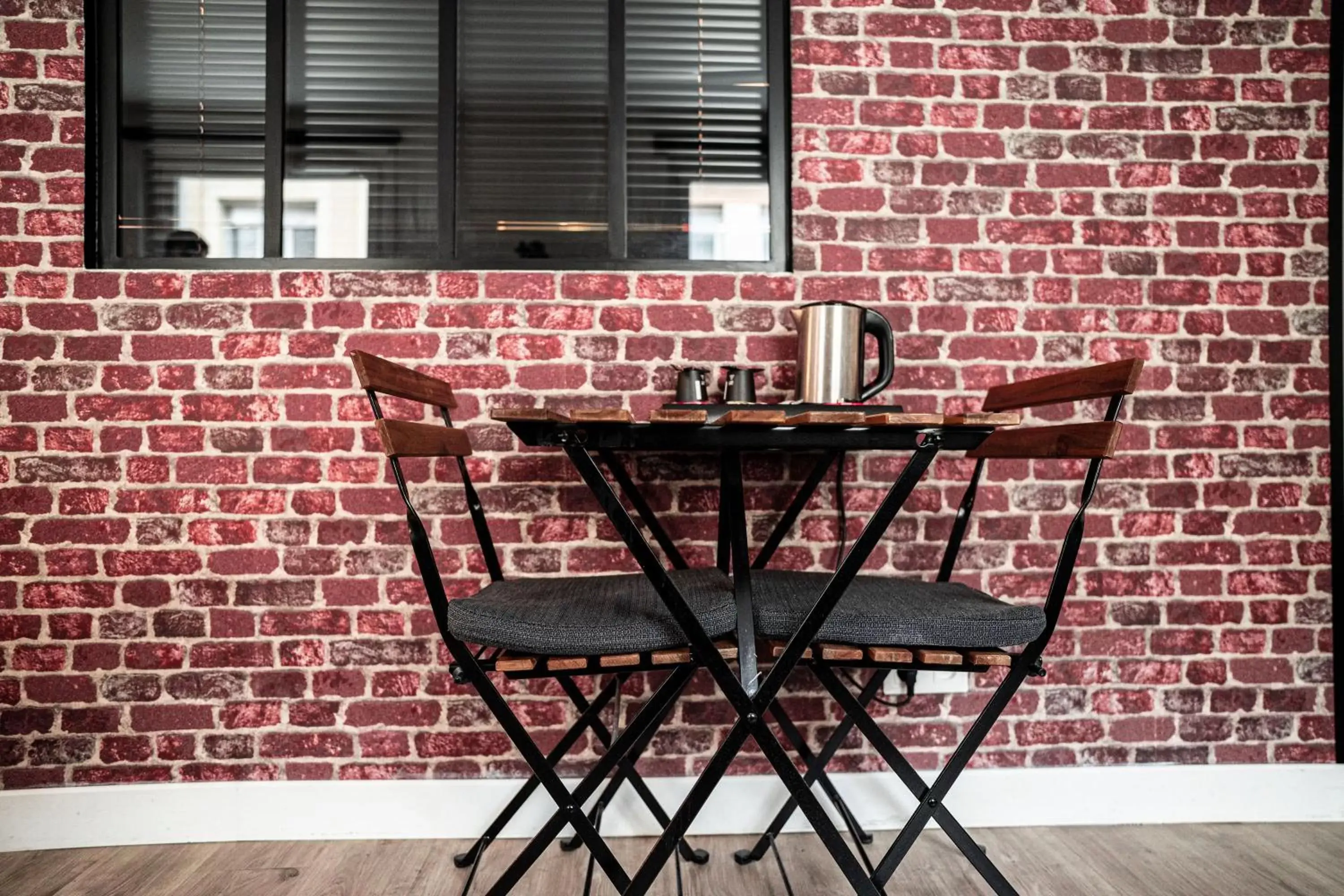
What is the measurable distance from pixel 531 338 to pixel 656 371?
0.35 meters

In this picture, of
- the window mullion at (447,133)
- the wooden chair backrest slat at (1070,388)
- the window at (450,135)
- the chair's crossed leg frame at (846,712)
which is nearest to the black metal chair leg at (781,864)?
the chair's crossed leg frame at (846,712)

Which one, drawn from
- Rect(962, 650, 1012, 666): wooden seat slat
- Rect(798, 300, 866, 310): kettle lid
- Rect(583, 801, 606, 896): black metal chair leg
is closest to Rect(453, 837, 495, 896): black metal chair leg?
Rect(583, 801, 606, 896): black metal chair leg

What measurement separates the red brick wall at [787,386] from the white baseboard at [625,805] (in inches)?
2.1

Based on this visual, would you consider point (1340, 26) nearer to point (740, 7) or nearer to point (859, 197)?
point (859, 197)

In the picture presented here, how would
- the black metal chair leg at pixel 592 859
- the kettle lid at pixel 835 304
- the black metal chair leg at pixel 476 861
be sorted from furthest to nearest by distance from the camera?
the kettle lid at pixel 835 304
the black metal chair leg at pixel 476 861
the black metal chair leg at pixel 592 859

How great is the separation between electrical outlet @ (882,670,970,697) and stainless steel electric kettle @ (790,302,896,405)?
2.61ft

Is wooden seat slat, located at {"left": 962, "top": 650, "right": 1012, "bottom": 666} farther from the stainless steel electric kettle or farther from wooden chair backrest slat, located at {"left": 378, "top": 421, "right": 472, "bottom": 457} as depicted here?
wooden chair backrest slat, located at {"left": 378, "top": 421, "right": 472, "bottom": 457}

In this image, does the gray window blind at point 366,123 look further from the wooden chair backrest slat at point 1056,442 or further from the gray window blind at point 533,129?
the wooden chair backrest slat at point 1056,442

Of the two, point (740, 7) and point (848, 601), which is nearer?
point (848, 601)

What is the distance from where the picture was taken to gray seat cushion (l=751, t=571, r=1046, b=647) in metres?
1.54

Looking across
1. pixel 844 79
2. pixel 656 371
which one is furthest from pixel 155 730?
pixel 844 79

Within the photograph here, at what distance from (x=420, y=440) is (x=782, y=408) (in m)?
0.79

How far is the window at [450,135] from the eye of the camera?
7.68ft

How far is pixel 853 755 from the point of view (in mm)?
2260
